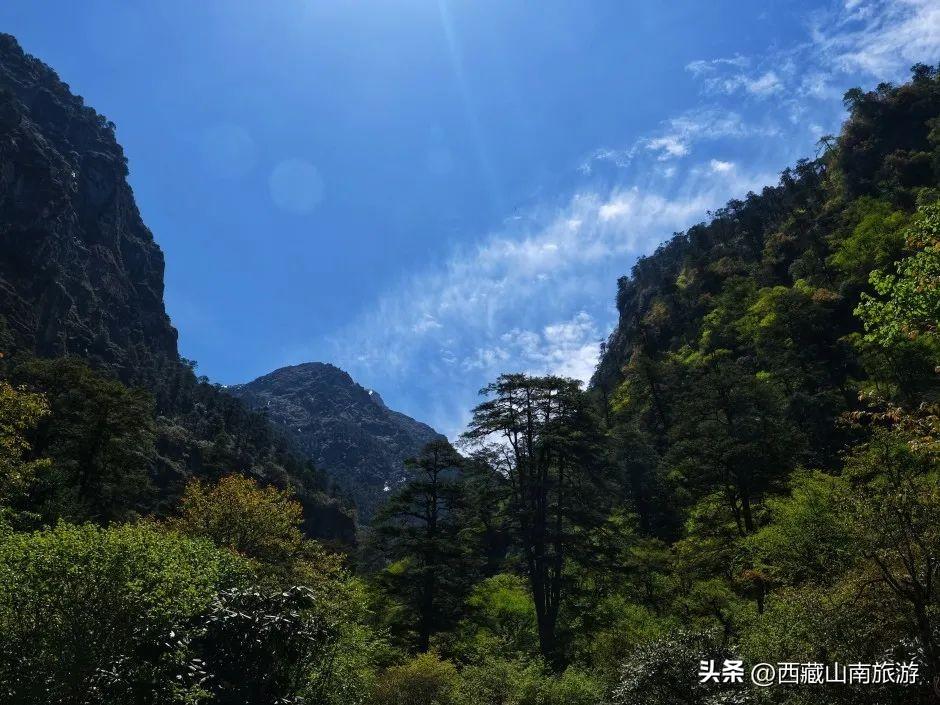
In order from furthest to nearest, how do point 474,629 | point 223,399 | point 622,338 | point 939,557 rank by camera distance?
point 223,399 → point 622,338 → point 474,629 → point 939,557

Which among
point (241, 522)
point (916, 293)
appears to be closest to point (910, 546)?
point (916, 293)

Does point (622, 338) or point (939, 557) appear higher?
point (622, 338)

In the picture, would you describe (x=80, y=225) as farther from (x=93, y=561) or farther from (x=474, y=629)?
A: (x=93, y=561)

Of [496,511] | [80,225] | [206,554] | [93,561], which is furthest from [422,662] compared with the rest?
[80,225]

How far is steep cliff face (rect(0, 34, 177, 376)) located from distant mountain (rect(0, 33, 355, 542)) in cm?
28

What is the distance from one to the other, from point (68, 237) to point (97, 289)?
13.7m

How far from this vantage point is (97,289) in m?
129

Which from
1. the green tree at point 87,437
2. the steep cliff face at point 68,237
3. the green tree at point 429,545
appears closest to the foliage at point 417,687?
the green tree at point 429,545

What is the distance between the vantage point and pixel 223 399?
13188 centimetres

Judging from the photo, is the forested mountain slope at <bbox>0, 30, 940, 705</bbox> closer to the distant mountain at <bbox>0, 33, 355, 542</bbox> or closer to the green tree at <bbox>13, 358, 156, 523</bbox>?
the green tree at <bbox>13, 358, 156, 523</bbox>

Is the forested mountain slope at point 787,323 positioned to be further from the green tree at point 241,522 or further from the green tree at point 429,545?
the green tree at point 241,522

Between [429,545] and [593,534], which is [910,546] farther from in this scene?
[429,545]

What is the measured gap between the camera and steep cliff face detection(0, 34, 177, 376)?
10075 centimetres

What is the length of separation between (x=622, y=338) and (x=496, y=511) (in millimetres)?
91493
